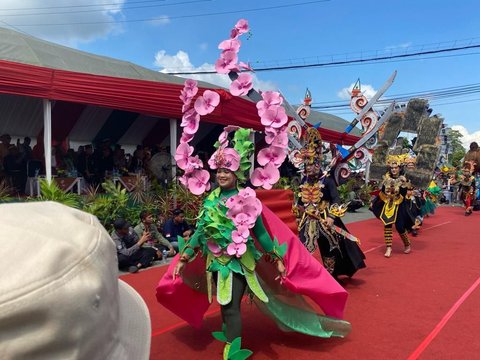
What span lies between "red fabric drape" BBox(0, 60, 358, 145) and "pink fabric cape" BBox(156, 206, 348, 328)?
5047 mm

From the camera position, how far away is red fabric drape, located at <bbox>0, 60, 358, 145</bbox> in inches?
281

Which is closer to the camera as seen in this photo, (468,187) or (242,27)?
(242,27)

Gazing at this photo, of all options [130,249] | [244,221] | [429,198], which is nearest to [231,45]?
[244,221]

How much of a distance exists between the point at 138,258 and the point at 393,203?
4305mm

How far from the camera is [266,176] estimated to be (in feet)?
11.5

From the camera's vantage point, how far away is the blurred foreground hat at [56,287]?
0.69 m

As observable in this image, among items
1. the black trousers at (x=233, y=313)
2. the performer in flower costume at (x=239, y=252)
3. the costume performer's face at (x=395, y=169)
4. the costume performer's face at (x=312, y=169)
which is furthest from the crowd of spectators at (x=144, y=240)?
the costume performer's face at (x=395, y=169)

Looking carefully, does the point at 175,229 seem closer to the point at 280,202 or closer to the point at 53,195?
the point at 53,195

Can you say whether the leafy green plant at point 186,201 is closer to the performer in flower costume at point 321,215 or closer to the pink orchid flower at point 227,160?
the performer in flower costume at point 321,215

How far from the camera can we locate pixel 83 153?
9.77 m

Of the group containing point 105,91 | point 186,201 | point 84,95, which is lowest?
point 186,201

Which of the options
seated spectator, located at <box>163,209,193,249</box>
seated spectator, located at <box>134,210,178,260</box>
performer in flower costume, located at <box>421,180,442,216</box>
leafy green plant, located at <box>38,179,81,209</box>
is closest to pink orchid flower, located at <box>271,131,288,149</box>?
seated spectator, located at <box>134,210,178,260</box>

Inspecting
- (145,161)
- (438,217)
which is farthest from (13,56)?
(438,217)

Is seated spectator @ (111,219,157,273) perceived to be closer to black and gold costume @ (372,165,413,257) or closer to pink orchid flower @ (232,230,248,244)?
pink orchid flower @ (232,230,248,244)
